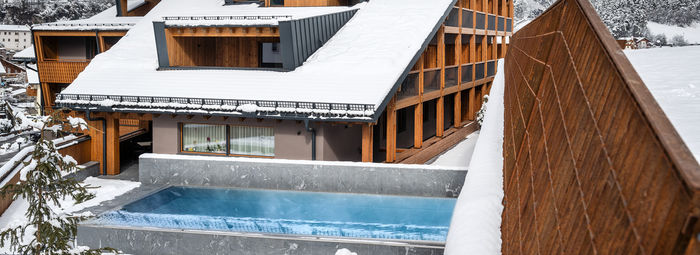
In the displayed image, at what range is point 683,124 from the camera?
3549 millimetres

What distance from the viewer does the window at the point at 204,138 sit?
18.0 metres

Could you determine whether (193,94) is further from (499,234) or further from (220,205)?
(499,234)

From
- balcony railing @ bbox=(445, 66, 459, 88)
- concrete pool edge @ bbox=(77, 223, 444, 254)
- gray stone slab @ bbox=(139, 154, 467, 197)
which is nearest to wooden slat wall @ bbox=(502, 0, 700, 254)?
concrete pool edge @ bbox=(77, 223, 444, 254)

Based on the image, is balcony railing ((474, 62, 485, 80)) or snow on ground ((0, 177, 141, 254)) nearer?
snow on ground ((0, 177, 141, 254))

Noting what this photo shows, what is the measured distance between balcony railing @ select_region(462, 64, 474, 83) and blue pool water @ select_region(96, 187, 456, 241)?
511 inches

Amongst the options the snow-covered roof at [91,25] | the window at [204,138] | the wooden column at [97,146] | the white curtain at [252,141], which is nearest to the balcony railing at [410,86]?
the white curtain at [252,141]

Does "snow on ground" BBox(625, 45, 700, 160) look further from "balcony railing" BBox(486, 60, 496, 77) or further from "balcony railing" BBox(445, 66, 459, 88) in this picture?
"balcony railing" BBox(486, 60, 496, 77)

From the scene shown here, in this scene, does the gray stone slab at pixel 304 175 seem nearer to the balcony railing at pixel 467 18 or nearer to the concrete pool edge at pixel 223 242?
the concrete pool edge at pixel 223 242

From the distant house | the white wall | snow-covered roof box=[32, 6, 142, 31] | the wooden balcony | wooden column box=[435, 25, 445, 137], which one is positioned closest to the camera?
the distant house

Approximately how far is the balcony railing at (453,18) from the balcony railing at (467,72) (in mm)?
2287

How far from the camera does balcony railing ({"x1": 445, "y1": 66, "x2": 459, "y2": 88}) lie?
76.2ft

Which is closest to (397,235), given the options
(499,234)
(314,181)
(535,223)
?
(314,181)

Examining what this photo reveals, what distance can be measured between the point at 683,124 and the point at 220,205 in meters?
10.3

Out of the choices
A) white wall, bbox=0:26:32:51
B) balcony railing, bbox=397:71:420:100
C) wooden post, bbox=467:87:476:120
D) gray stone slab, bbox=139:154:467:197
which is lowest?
gray stone slab, bbox=139:154:467:197
